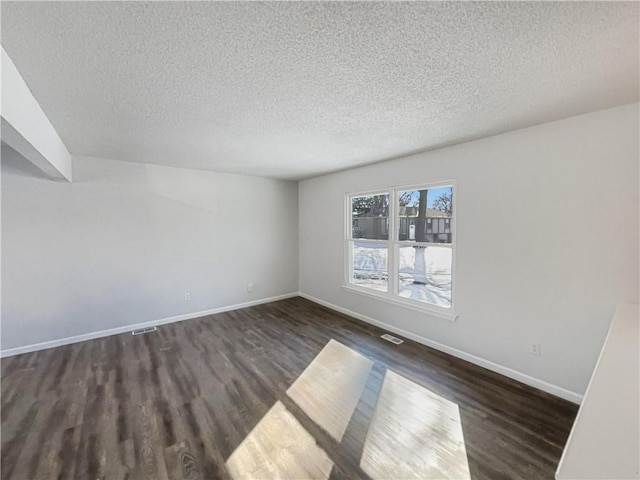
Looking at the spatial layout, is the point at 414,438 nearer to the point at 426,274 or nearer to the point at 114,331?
the point at 426,274

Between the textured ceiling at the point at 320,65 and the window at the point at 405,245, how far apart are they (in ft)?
3.58

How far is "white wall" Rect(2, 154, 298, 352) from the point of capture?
331cm

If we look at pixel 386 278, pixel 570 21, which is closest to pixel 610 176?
pixel 570 21

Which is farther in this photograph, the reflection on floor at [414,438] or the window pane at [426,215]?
the window pane at [426,215]

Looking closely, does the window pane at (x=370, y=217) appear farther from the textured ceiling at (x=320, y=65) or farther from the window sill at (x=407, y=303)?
the textured ceiling at (x=320, y=65)

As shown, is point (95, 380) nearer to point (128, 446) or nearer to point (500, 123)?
point (128, 446)

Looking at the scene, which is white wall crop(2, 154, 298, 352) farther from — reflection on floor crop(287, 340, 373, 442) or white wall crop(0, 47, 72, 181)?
reflection on floor crop(287, 340, 373, 442)

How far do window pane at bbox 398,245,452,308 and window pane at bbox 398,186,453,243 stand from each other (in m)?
0.16

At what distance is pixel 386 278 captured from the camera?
4098 mm

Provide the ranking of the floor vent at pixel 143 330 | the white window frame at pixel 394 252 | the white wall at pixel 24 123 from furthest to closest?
the floor vent at pixel 143 330, the white window frame at pixel 394 252, the white wall at pixel 24 123

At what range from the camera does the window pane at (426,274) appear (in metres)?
3.32

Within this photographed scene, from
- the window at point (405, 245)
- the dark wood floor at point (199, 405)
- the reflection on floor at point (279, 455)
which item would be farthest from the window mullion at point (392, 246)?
the reflection on floor at point (279, 455)

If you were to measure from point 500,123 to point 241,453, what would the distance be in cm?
341

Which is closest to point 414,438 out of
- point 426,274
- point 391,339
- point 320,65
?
point 391,339
